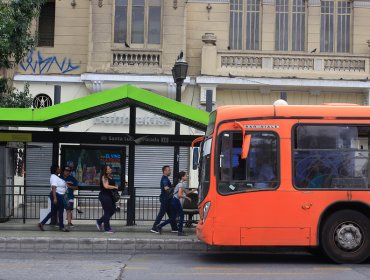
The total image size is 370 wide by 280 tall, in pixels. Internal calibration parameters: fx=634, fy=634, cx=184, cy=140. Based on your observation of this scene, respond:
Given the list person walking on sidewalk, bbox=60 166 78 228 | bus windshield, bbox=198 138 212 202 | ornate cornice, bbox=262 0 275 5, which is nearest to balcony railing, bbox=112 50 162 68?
ornate cornice, bbox=262 0 275 5

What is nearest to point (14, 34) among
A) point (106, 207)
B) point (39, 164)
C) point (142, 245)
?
point (39, 164)

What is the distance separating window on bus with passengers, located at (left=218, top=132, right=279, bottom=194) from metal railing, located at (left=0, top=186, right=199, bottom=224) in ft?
15.1

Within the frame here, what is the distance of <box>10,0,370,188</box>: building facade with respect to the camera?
25375mm

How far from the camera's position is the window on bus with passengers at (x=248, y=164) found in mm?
12523

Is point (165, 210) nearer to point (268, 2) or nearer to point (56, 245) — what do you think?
point (56, 245)

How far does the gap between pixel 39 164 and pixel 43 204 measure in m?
1.20

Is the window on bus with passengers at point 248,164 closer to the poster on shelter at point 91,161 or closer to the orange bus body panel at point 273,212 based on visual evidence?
the orange bus body panel at point 273,212

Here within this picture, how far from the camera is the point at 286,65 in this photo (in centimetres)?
2566

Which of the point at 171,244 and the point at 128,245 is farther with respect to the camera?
the point at 171,244

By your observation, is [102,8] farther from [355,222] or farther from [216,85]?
[355,222]

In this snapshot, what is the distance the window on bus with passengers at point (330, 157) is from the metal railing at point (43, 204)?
5.09 metres

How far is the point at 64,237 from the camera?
14617mm

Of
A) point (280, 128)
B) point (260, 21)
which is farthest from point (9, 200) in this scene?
point (260, 21)

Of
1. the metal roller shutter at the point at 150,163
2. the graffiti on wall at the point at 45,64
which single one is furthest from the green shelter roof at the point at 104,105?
the graffiti on wall at the point at 45,64
